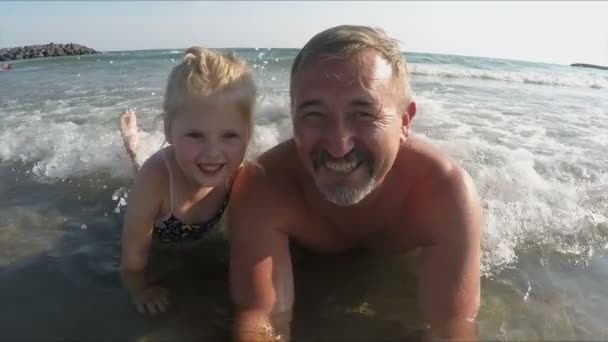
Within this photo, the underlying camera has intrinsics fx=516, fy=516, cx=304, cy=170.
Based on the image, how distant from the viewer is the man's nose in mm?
2262

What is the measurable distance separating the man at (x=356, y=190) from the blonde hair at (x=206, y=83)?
0.44 metres

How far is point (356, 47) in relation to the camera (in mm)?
2322

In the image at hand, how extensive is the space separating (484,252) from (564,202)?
4.36ft

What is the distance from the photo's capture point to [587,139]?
6.63m

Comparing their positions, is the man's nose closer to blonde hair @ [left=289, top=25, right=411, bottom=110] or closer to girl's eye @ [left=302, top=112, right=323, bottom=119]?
girl's eye @ [left=302, top=112, right=323, bottom=119]

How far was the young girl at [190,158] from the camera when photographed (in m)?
2.77

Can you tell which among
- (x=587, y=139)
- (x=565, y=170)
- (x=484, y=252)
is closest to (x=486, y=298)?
(x=484, y=252)

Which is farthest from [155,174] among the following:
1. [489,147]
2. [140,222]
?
[489,147]

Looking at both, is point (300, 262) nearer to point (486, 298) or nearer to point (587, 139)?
point (486, 298)

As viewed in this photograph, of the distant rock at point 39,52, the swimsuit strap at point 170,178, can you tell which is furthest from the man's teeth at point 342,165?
the distant rock at point 39,52

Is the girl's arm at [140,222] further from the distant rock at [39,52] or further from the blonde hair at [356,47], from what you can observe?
the distant rock at [39,52]

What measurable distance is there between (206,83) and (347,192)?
3.30 feet

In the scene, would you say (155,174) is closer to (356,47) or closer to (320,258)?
(320,258)

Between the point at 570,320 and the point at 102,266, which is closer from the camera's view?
the point at 570,320
